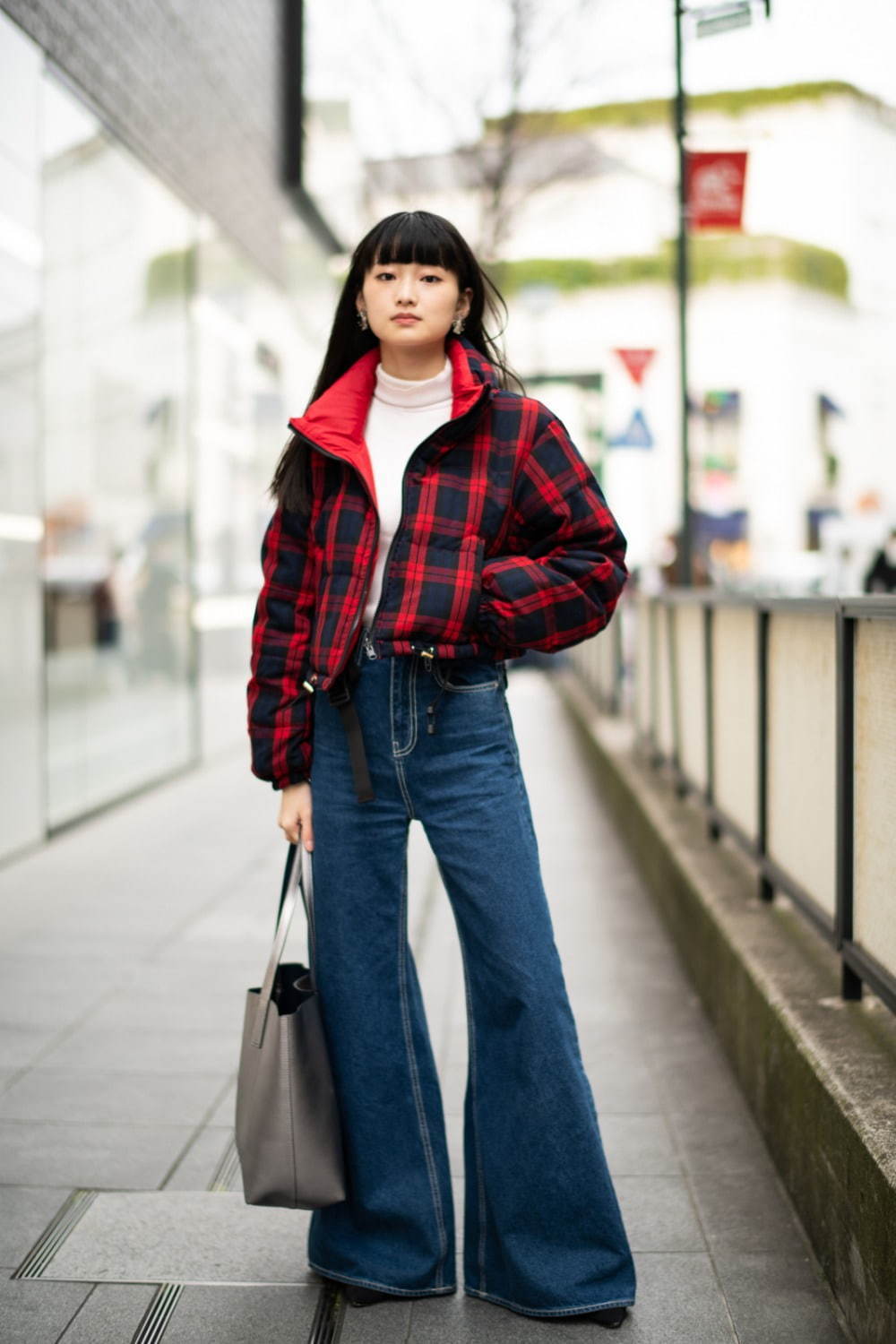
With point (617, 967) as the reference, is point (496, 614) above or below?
above

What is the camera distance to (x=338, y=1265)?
273 cm

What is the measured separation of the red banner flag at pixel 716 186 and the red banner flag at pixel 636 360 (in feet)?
12.4

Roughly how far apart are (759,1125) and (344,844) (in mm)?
1500

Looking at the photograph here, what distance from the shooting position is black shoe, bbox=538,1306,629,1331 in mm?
2604

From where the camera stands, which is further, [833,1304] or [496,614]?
[833,1304]

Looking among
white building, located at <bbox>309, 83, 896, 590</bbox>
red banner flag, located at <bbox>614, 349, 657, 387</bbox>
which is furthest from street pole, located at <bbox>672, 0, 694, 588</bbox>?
white building, located at <bbox>309, 83, 896, 590</bbox>

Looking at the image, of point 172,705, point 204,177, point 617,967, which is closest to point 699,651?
point 617,967

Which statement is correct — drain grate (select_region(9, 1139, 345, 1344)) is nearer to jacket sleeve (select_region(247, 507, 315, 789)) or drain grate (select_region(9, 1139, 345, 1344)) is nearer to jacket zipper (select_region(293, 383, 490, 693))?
jacket sleeve (select_region(247, 507, 315, 789))

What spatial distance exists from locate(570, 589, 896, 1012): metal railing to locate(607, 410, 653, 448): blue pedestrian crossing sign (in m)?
8.63

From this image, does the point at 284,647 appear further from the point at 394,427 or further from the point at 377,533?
the point at 394,427

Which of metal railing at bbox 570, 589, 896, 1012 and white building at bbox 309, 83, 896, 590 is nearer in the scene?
metal railing at bbox 570, 589, 896, 1012

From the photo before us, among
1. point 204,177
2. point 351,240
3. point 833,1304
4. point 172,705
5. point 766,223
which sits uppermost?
point 766,223

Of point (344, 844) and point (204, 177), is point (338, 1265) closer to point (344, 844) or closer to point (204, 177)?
point (344, 844)

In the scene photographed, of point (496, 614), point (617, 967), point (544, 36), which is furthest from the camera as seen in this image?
point (544, 36)
